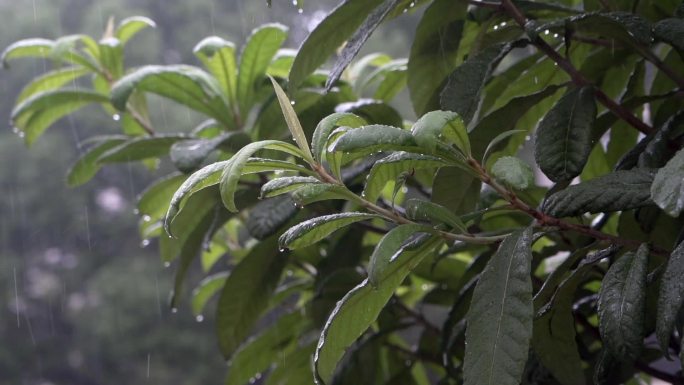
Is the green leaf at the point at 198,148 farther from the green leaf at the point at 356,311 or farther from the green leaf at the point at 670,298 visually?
the green leaf at the point at 670,298

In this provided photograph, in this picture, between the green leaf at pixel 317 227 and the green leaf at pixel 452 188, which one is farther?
the green leaf at pixel 452 188

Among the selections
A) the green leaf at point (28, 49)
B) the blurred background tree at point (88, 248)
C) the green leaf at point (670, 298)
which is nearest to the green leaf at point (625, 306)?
the green leaf at point (670, 298)

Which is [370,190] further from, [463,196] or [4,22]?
[4,22]

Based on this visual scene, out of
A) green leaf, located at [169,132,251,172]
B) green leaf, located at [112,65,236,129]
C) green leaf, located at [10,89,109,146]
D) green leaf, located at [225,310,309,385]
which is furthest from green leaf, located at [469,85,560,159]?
green leaf, located at [10,89,109,146]

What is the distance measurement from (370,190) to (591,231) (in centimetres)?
19

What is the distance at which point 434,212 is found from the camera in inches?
26.5

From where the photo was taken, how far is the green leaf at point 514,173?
63cm

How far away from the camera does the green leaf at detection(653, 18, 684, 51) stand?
2.44ft

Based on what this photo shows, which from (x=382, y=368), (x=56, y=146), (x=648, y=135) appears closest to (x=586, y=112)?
(x=648, y=135)

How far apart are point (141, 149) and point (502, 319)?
78 centimetres

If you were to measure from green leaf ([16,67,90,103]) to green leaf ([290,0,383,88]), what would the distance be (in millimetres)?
667

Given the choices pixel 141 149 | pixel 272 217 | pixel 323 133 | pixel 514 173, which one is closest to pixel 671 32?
pixel 514 173

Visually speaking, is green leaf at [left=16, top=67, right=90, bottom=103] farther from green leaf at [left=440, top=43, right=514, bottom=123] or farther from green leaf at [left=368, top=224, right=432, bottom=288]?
green leaf at [left=368, top=224, right=432, bottom=288]

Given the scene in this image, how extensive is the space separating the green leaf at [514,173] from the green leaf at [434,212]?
0.05 m
